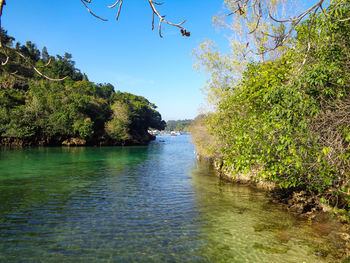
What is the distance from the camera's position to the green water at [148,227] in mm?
7164

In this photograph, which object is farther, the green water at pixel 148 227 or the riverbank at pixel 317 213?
the riverbank at pixel 317 213

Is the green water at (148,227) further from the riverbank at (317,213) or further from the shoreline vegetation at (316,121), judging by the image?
the shoreline vegetation at (316,121)

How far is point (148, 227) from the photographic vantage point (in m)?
9.23

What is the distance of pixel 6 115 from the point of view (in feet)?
157

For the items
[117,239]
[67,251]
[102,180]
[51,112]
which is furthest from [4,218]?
[51,112]

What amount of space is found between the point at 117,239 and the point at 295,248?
595 centimetres

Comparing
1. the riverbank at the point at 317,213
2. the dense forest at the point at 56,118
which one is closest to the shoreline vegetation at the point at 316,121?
the riverbank at the point at 317,213

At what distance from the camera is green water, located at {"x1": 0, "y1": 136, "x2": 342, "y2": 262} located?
716cm

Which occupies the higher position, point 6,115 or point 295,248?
point 6,115

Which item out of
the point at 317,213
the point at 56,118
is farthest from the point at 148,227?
the point at 56,118

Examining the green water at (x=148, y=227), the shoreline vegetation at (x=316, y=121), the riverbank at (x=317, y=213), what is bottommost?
the green water at (x=148, y=227)

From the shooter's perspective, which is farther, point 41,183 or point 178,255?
point 41,183

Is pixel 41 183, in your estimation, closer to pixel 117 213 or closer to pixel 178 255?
pixel 117 213

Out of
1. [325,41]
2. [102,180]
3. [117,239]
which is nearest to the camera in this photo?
[117,239]
